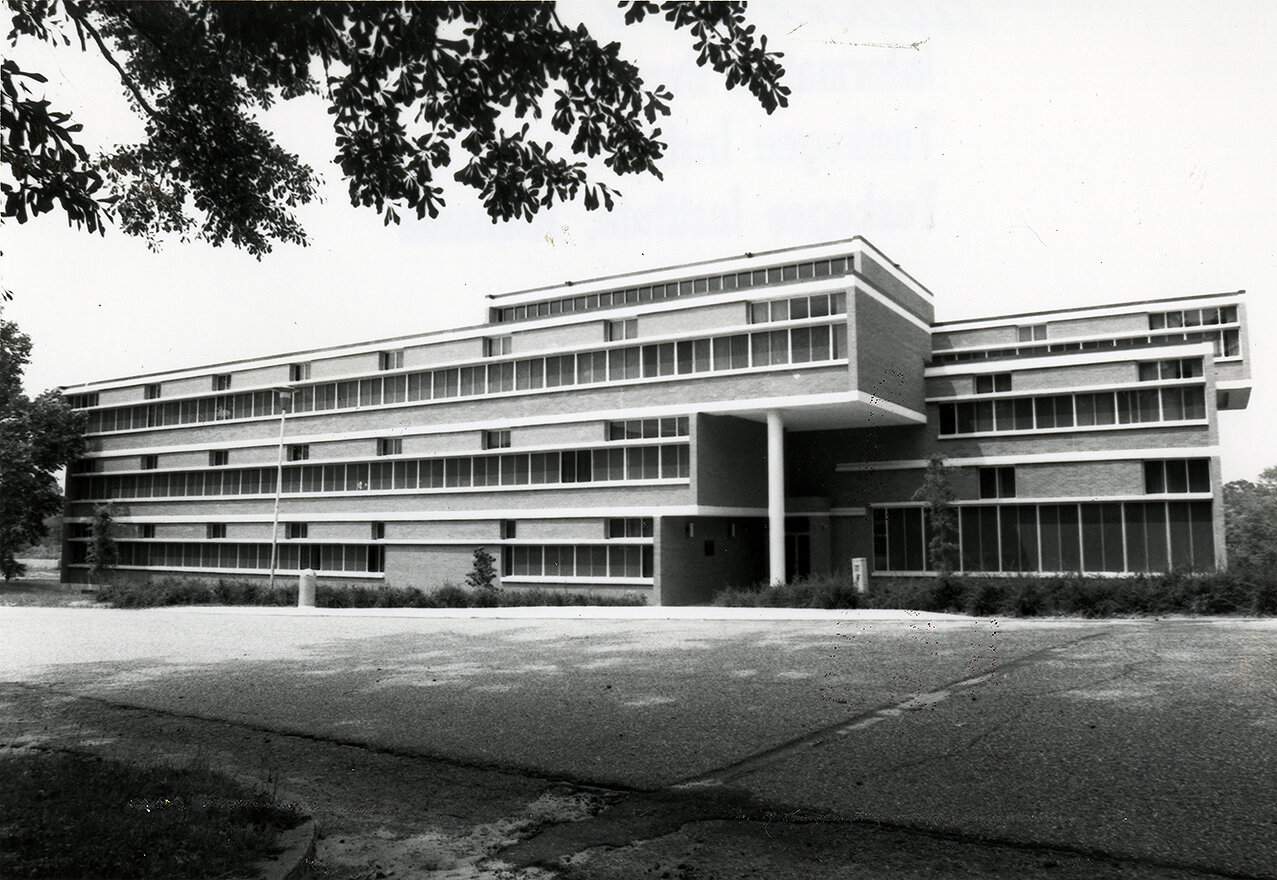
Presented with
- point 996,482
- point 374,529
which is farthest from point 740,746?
point 374,529

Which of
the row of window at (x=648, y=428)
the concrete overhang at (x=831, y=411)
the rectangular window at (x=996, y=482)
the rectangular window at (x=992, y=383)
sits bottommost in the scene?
the rectangular window at (x=996, y=482)

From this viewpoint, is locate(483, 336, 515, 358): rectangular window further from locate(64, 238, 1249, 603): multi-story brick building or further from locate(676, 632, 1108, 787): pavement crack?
locate(676, 632, 1108, 787): pavement crack

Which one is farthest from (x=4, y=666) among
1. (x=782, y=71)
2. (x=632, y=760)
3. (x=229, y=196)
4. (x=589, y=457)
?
(x=589, y=457)

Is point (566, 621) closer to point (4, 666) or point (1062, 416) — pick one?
point (4, 666)

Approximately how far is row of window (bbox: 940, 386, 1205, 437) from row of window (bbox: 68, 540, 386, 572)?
26849 millimetres

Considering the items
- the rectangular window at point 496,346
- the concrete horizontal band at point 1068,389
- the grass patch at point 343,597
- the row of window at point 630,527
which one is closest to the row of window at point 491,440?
the row of window at point 630,527

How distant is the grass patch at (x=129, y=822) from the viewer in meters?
4.77

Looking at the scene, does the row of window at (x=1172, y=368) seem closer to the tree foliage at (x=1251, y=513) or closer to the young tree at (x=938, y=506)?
the young tree at (x=938, y=506)

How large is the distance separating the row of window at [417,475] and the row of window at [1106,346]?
14.9 meters

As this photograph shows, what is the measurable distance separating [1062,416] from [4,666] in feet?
115

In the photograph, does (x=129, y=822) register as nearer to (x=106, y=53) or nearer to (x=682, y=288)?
(x=106, y=53)

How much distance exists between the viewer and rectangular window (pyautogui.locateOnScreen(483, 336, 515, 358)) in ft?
137

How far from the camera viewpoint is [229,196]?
400 inches

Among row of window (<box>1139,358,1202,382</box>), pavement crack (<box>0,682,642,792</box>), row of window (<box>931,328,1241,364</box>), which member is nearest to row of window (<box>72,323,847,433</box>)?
row of window (<box>931,328,1241,364</box>)
